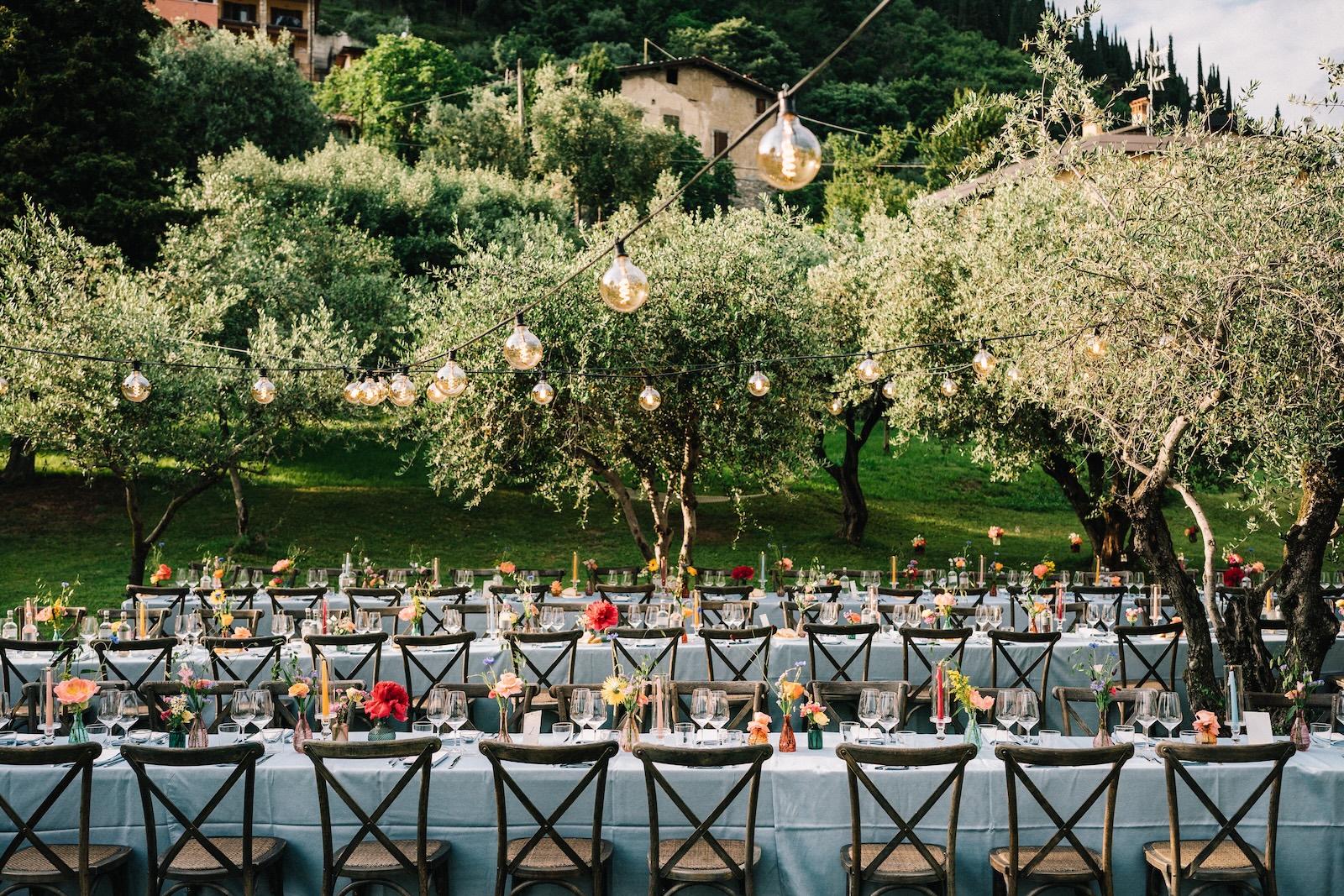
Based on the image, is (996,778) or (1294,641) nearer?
(996,778)

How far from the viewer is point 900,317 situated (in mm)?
14852

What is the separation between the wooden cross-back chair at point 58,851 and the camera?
4.67 meters

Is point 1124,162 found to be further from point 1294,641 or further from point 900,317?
point 900,317

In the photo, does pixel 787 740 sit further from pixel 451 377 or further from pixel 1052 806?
pixel 451 377

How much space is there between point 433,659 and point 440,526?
13.2m

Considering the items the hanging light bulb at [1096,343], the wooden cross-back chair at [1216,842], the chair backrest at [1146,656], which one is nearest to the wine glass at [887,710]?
the wooden cross-back chair at [1216,842]

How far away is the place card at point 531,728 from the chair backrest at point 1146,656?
4.78m

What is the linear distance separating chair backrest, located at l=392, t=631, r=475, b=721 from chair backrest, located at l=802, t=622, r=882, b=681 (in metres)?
2.79

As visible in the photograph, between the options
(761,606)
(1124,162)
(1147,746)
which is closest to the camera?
(1147,746)

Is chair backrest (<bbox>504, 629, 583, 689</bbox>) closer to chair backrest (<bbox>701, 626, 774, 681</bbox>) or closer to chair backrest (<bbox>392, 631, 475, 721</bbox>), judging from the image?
chair backrest (<bbox>392, 631, 475, 721</bbox>)

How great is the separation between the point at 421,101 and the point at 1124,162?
43.0 meters

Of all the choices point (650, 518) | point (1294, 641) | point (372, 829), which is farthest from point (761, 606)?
point (650, 518)

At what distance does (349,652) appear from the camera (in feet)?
27.7

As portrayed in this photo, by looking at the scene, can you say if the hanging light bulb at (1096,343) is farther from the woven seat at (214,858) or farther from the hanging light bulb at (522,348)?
the woven seat at (214,858)
